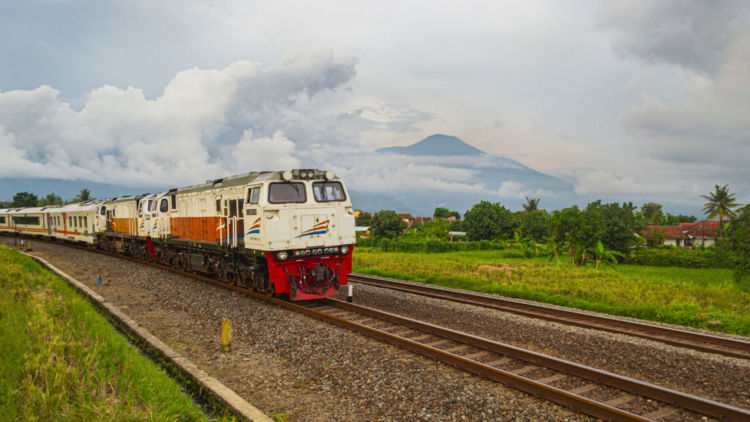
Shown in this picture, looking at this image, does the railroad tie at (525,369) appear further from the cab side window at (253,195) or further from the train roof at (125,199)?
the train roof at (125,199)

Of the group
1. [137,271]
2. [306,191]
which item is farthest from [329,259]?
[137,271]

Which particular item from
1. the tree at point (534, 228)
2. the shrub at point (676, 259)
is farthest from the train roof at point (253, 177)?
the tree at point (534, 228)

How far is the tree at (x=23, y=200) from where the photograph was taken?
4011 inches

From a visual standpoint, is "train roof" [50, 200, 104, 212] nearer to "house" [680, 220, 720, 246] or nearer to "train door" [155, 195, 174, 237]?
"train door" [155, 195, 174, 237]

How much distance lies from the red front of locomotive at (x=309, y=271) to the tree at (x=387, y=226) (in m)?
60.7

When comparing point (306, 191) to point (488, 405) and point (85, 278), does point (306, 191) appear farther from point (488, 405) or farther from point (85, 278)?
point (85, 278)

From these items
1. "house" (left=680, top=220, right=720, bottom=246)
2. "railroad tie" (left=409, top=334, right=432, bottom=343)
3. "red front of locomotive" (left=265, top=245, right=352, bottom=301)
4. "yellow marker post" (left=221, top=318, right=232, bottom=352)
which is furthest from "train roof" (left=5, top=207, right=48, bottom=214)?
"house" (left=680, top=220, right=720, bottom=246)

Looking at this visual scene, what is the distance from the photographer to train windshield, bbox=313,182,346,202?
13422mm

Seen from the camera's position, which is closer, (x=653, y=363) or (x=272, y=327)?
(x=653, y=363)

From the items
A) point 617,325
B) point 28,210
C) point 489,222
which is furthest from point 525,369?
point 489,222

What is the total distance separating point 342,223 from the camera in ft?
44.4

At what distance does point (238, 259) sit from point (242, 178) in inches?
109

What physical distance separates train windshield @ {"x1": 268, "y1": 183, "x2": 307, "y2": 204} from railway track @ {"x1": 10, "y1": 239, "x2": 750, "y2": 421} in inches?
136

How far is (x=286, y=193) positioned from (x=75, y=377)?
735cm
